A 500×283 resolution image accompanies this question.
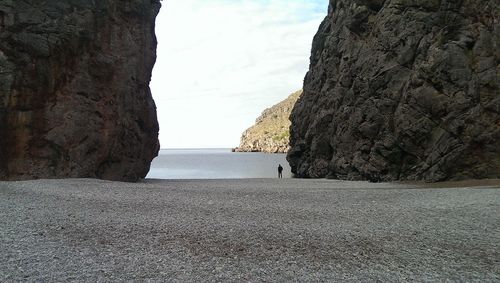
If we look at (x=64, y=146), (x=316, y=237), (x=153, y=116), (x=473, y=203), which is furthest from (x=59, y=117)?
(x=473, y=203)

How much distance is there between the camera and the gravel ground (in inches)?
282

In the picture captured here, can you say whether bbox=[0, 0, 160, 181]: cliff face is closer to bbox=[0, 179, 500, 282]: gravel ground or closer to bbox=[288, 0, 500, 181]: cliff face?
bbox=[0, 179, 500, 282]: gravel ground

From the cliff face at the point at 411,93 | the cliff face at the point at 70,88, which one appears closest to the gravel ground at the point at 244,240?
the cliff face at the point at 70,88

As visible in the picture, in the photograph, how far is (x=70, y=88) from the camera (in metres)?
26.8

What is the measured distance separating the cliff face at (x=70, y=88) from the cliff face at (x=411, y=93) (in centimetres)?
1951


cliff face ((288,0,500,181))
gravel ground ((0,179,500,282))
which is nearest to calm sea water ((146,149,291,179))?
cliff face ((288,0,500,181))

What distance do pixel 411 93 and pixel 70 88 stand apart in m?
24.5

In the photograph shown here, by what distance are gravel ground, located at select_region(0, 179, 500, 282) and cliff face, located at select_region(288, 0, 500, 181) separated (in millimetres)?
12123

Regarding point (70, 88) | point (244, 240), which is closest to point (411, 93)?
point (70, 88)

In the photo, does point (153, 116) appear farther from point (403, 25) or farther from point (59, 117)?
point (403, 25)

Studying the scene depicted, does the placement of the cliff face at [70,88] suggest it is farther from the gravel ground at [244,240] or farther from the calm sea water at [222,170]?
the calm sea water at [222,170]

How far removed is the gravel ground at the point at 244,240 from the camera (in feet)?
23.5

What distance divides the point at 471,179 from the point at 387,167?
284 inches

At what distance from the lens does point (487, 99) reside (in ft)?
84.8
